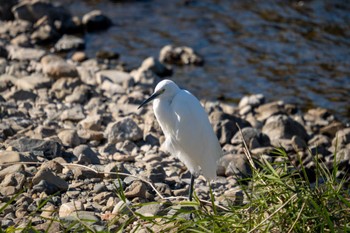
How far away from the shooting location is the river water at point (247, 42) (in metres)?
9.54

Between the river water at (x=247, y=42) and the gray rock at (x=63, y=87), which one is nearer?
the gray rock at (x=63, y=87)

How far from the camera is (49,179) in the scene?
463 cm

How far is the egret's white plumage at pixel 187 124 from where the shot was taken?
4.90m

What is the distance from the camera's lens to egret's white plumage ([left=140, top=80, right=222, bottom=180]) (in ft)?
16.1

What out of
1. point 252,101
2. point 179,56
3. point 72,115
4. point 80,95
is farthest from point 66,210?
point 179,56

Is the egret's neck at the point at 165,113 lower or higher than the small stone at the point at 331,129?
higher

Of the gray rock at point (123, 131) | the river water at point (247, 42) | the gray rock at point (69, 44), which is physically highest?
the gray rock at point (123, 131)

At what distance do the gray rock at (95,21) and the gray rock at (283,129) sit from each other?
16.8ft

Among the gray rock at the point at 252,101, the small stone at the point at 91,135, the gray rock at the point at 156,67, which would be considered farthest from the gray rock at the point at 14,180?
the gray rock at the point at 156,67

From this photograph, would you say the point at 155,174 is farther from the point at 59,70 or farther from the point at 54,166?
the point at 59,70

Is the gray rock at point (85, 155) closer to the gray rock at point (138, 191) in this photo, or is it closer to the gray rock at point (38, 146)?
the gray rock at point (38, 146)

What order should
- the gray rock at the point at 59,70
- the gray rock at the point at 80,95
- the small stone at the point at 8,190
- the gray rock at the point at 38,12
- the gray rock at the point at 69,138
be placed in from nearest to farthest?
the small stone at the point at 8,190
the gray rock at the point at 69,138
the gray rock at the point at 80,95
the gray rock at the point at 59,70
the gray rock at the point at 38,12

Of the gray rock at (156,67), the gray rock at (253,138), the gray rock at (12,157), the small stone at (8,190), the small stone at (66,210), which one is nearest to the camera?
the small stone at (66,210)

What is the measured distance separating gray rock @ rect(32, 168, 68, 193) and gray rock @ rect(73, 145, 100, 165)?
675mm
